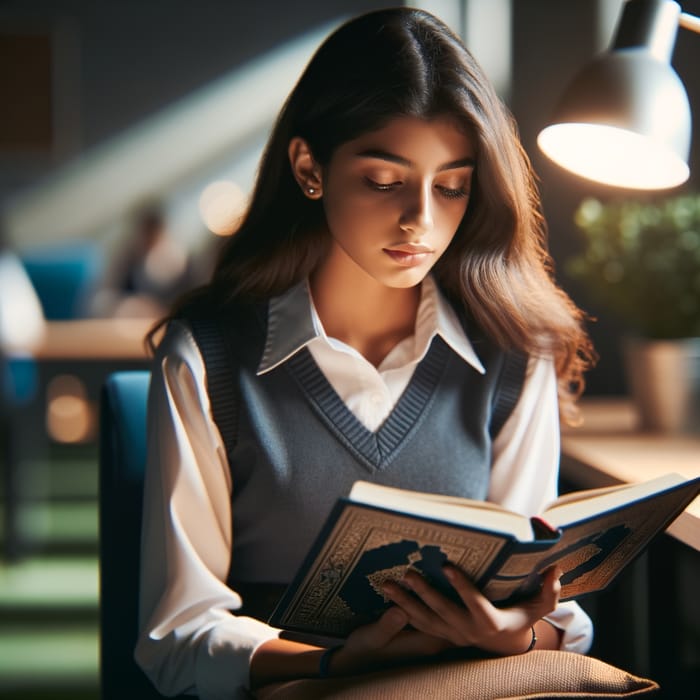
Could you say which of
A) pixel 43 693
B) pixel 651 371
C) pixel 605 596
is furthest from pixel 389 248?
pixel 43 693

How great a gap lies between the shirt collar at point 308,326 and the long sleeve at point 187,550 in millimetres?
104

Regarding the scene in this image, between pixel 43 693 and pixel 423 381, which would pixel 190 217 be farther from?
pixel 423 381

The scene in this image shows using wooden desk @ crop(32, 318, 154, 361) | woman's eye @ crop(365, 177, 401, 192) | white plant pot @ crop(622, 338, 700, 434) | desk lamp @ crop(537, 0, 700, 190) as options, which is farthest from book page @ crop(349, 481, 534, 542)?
wooden desk @ crop(32, 318, 154, 361)

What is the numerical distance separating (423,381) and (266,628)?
0.38 meters

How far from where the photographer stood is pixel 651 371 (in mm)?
1687

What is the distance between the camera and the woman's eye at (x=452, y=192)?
3.94 ft

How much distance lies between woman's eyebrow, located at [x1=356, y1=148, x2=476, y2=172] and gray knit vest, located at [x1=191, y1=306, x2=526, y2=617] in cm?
26

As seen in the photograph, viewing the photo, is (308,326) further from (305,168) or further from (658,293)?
(658,293)

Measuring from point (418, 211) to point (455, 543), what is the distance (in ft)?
1.40

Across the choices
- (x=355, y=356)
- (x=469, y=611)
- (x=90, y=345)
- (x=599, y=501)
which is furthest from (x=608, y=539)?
(x=90, y=345)

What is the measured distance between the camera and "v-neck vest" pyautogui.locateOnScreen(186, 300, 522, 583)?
4.00ft

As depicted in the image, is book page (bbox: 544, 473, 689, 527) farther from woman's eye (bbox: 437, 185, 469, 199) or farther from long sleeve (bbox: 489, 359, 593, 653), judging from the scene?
woman's eye (bbox: 437, 185, 469, 199)

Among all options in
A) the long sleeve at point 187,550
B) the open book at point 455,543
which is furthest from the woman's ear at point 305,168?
the open book at point 455,543

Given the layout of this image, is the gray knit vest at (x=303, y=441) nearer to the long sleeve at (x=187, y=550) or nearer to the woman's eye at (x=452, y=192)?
the long sleeve at (x=187, y=550)
